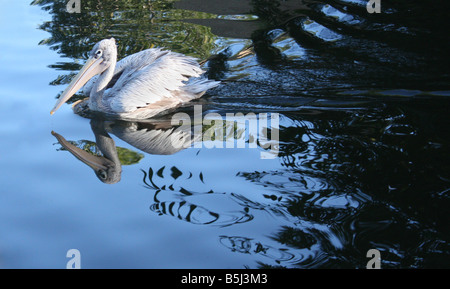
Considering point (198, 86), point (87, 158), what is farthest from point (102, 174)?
point (198, 86)

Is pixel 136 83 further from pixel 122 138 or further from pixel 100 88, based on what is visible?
pixel 122 138

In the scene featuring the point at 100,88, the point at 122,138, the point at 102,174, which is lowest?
the point at 102,174

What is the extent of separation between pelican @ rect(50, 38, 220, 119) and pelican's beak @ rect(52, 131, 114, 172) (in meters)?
0.50

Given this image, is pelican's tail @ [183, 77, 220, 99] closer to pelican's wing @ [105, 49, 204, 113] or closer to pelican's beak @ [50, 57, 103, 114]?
pelican's wing @ [105, 49, 204, 113]

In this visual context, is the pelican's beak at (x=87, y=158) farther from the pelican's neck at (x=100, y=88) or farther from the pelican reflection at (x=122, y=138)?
the pelican's neck at (x=100, y=88)

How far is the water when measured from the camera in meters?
3.39

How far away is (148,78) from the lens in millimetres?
5207

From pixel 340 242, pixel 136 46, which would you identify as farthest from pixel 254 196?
pixel 136 46

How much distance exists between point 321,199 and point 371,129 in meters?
1.13

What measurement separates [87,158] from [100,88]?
1025mm

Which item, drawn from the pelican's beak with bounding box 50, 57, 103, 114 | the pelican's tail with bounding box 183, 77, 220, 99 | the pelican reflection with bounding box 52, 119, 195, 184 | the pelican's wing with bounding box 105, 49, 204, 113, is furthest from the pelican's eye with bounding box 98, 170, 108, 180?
the pelican's tail with bounding box 183, 77, 220, 99

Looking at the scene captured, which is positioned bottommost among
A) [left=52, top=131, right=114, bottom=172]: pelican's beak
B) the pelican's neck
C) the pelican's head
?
[left=52, top=131, right=114, bottom=172]: pelican's beak

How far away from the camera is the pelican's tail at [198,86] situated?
541 cm

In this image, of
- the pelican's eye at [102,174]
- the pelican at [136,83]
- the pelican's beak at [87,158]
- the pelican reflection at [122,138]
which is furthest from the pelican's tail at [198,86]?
the pelican's eye at [102,174]
